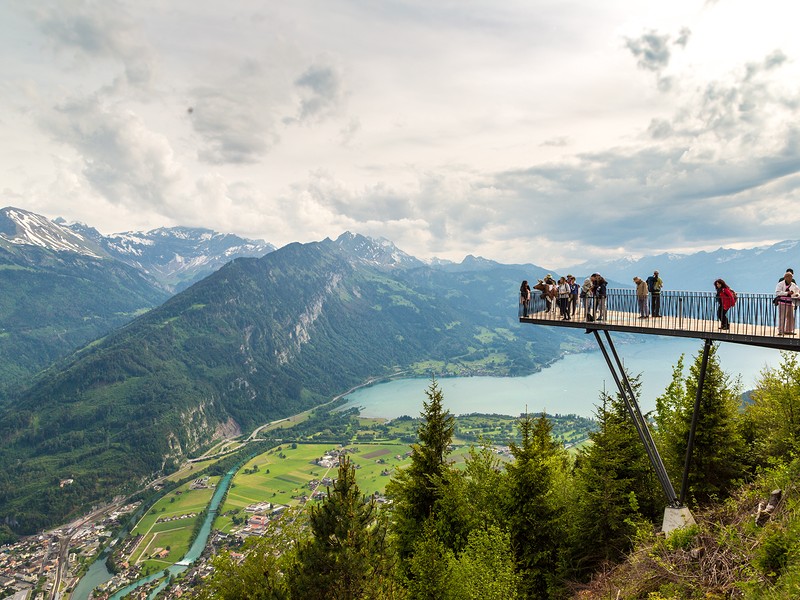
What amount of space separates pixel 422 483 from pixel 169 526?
471 feet

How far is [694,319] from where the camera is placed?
714 inches

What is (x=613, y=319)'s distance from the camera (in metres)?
19.6

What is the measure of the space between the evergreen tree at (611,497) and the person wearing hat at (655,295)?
22.8ft

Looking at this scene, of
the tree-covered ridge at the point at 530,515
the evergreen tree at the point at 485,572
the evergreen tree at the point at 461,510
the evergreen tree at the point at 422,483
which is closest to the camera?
the evergreen tree at the point at 485,572

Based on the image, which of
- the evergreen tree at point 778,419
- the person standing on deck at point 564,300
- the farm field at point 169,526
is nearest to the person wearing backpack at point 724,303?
the person standing on deck at point 564,300

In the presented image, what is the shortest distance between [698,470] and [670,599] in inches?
547

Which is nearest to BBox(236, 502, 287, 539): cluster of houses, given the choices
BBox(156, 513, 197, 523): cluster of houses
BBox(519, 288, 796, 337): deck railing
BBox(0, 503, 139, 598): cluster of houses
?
BBox(156, 513, 197, 523): cluster of houses

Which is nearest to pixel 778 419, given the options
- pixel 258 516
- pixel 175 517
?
pixel 258 516

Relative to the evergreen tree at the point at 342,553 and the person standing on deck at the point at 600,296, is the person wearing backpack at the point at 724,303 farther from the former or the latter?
the evergreen tree at the point at 342,553

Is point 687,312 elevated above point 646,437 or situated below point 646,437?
above

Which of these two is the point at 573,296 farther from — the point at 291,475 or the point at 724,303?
the point at 291,475

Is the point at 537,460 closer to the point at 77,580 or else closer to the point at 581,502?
the point at 581,502

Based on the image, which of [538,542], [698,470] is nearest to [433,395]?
[538,542]

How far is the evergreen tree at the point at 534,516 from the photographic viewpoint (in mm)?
22375
